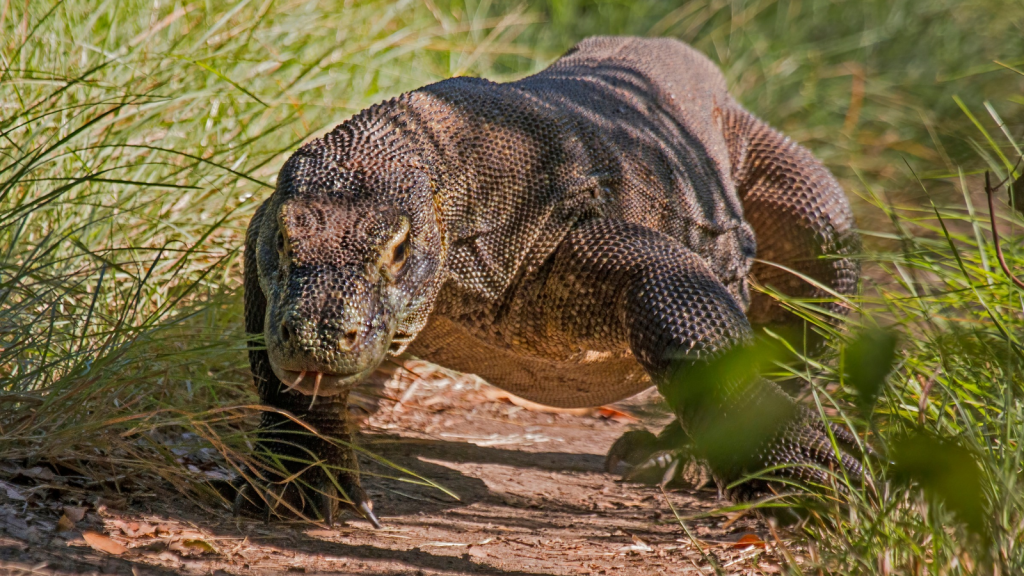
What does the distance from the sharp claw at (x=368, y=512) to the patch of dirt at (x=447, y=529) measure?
3 cm

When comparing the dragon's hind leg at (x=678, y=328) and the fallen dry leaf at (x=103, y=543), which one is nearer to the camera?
the fallen dry leaf at (x=103, y=543)

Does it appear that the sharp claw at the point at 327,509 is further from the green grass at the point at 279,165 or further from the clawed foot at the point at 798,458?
the clawed foot at the point at 798,458

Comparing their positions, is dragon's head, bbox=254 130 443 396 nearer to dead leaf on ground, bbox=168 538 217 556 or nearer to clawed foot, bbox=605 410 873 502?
dead leaf on ground, bbox=168 538 217 556

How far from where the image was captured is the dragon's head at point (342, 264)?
7.74ft

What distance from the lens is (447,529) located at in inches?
120

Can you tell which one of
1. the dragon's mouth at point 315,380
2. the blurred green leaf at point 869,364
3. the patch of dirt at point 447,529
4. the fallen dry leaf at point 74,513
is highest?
the blurred green leaf at point 869,364

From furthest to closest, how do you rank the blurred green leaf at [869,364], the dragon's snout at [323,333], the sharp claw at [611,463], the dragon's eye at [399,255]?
the sharp claw at [611,463], the dragon's eye at [399,255], the dragon's snout at [323,333], the blurred green leaf at [869,364]

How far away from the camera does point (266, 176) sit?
4945mm

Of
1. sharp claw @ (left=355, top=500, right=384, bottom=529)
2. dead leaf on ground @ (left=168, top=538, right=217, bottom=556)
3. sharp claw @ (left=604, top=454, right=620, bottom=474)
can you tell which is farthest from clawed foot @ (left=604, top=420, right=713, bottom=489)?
dead leaf on ground @ (left=168, top=538, right=217, bottom=556)

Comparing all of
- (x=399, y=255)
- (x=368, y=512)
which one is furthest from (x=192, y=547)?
(x=399, y=255)

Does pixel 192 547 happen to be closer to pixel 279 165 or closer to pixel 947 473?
pixel 947 473

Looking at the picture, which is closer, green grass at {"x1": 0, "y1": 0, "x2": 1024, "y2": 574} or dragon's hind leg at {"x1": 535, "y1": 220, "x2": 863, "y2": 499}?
green grass at {"x1": 0, "y1": 0, "x2": 1024, "y2": 574}

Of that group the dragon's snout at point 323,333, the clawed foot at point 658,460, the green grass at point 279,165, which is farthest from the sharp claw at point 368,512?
the clawed foot at point 658,460

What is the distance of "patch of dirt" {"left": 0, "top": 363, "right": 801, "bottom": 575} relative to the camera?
7.93 ft
